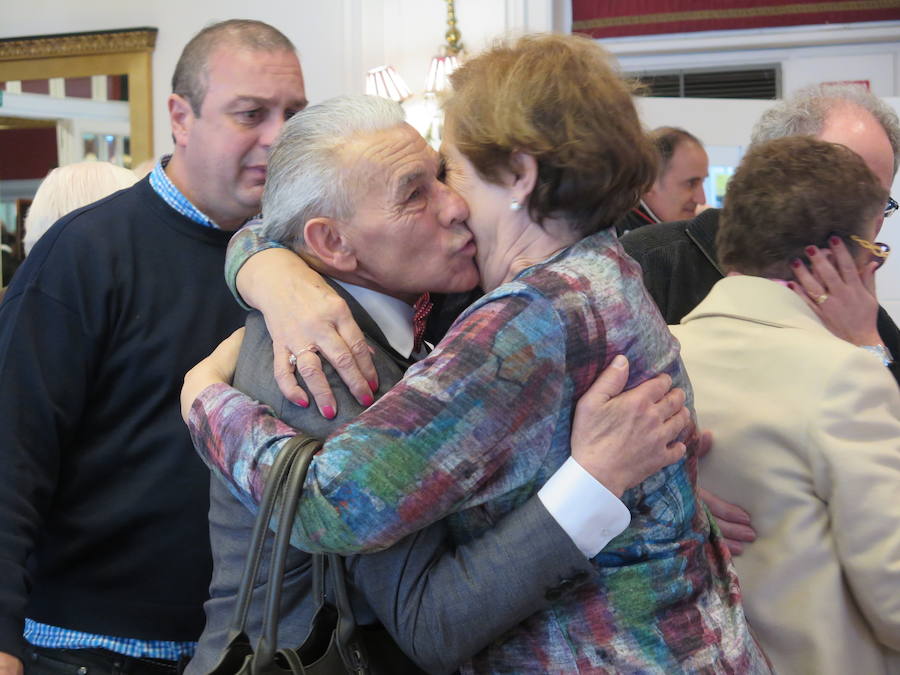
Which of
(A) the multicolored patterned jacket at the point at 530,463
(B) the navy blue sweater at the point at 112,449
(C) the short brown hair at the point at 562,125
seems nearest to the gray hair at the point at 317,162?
(C) the short brown hair at the point at 562,125

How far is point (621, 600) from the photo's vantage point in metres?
1.24

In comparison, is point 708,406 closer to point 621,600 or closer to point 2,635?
point 621,600

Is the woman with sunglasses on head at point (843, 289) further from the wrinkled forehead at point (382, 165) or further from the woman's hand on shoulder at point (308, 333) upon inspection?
the woman's hand on shoulder at point (308, 333)

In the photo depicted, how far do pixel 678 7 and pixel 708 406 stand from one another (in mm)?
4785

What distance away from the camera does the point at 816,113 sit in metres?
2.44

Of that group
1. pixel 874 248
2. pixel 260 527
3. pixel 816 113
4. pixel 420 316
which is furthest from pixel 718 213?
pixel 260 527

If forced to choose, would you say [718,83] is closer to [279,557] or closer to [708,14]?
[708,14]

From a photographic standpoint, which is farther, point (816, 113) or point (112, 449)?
point (816, 113)

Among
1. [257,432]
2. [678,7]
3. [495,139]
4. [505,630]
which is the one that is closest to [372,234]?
[495,139]

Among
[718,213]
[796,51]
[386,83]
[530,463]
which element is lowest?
[530,463]

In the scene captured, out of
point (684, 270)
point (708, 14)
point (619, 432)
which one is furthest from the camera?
point (708, 14)

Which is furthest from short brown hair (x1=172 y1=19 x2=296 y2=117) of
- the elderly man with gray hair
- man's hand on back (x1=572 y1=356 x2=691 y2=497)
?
man's hand on back (x1=572 y1=356 x2=691 y2=497)

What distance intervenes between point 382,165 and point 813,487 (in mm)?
814

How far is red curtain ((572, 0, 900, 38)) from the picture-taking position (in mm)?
5746
